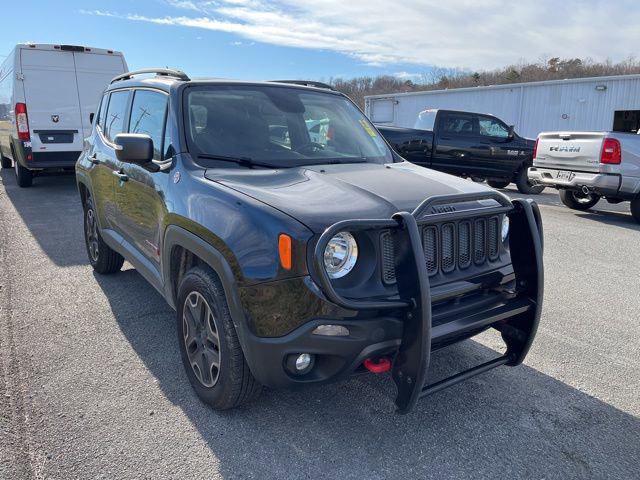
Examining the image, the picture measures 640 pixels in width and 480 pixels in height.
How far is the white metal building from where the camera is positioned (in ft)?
76.3

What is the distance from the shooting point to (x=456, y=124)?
12.6 m

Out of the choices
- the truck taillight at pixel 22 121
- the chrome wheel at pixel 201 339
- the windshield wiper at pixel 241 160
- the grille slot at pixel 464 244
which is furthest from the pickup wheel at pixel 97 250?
the truck taillight at pixel 22 121

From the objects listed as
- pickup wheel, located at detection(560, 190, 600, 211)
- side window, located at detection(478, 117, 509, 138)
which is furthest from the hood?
side window, located at detection(478, 117, 509, 138)

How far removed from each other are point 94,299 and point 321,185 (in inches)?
114

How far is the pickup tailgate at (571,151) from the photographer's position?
8.99m

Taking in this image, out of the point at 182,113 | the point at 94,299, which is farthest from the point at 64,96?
the point at 182,113

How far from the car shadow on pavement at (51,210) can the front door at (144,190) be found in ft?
7.44

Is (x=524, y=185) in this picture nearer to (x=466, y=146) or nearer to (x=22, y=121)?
(x=466, y=146)

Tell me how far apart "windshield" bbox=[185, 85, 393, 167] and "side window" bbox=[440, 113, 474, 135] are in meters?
8.70

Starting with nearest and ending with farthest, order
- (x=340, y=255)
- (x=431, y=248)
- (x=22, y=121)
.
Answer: (x=340, y=255) < (x=431, y=248) < (x=22, y=121)

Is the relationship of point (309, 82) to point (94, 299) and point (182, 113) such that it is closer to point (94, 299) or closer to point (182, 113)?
point (182, 113)

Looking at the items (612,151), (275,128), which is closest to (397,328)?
(275,128)

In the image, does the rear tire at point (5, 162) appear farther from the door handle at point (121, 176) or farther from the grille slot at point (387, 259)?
the grille slot at point (387, 259)

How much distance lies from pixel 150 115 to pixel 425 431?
293 cm
